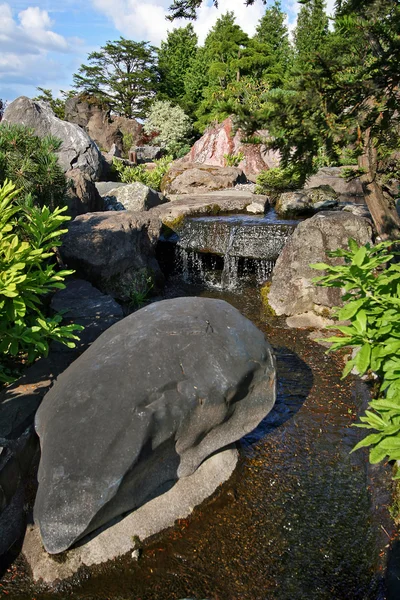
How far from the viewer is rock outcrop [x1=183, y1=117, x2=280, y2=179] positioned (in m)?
21.3

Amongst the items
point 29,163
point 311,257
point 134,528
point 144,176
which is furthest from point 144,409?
point 144,176

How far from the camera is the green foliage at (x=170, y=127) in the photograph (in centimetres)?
3290

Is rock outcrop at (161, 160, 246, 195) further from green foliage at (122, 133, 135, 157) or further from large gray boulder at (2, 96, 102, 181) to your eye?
green foliage at (122, 133, 135, 157)

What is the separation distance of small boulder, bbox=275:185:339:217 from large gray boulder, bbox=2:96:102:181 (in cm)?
739

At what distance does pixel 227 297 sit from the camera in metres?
10.4

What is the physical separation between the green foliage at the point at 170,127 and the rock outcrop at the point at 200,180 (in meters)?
15.1

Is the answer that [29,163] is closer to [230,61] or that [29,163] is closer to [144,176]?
[144,176]

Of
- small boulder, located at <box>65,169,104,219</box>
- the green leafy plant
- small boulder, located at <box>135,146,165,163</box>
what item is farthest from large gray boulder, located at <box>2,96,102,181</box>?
small boulder, located at <box>135,146,165,163</box>

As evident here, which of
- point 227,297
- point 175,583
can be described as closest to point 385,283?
point 175,583

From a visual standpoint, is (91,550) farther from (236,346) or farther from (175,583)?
(236,346)

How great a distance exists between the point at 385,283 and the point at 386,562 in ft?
6.91

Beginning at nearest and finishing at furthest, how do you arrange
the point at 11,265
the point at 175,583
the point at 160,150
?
the point at 175,583
the point at 11,265
the point at 160,150

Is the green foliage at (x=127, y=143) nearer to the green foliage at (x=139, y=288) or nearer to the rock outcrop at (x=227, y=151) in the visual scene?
the rock outcrop at (x=227, y=151)

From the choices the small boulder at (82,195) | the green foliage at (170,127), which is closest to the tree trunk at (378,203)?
the small boulder at (82,195)
